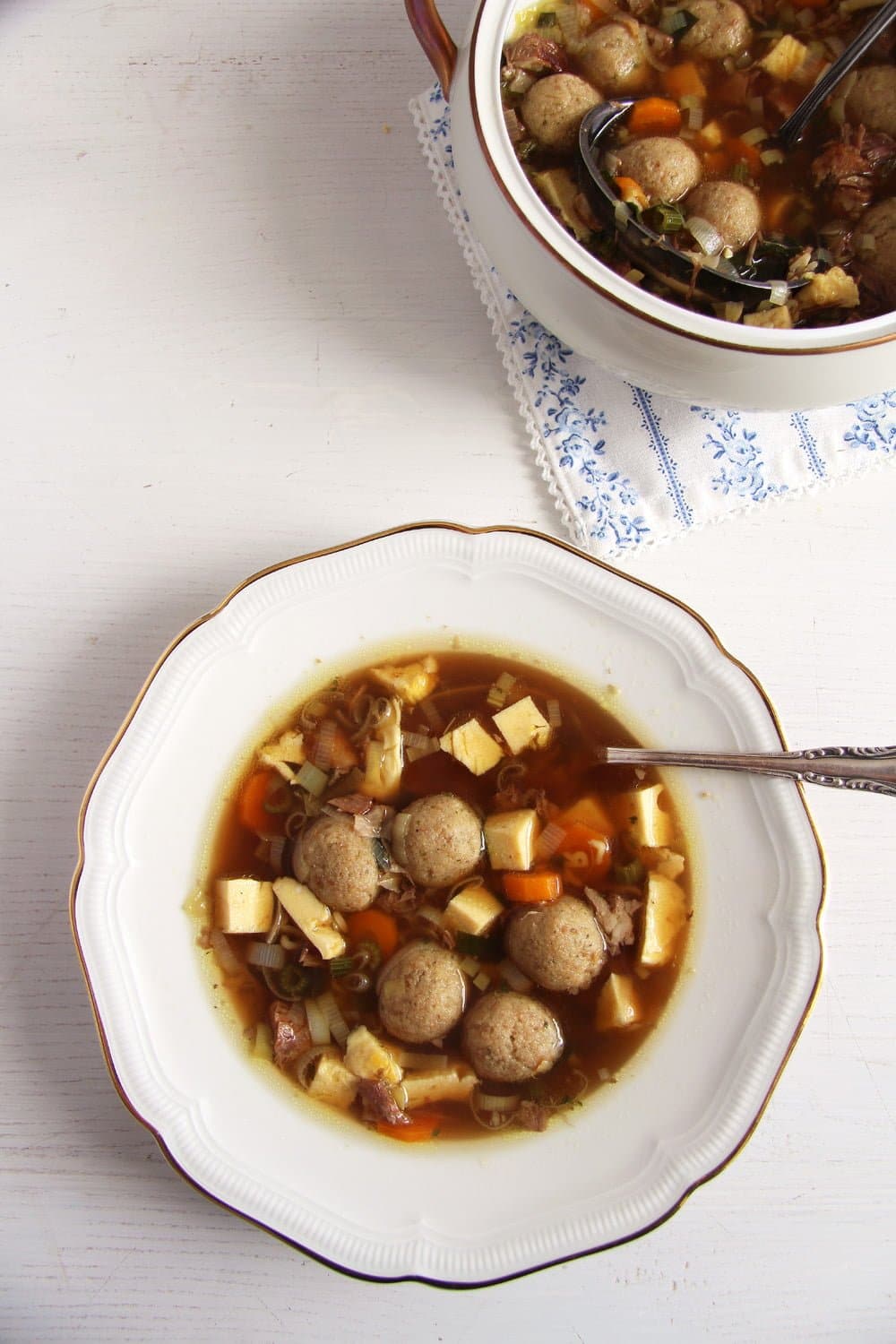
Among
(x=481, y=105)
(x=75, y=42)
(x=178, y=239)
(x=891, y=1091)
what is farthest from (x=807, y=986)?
(x=75, y=42)

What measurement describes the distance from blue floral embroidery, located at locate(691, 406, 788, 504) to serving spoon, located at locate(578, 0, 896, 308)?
1.28 feet

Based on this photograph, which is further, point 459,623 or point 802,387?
point 459,623

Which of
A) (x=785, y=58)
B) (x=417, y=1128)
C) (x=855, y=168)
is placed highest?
(x=785, y=58)

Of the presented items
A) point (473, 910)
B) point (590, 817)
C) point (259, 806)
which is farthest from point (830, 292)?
point (259, 806)

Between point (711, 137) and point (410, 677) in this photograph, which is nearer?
point (711, 137)

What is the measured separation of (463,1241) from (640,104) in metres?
2.24

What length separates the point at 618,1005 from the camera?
6.34ft

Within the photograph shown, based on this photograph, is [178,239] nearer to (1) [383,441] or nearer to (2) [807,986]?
(1) [383,441]

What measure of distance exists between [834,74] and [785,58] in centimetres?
13

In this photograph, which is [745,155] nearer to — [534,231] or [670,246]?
[670,246]

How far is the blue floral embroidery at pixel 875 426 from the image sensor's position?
2178 mm

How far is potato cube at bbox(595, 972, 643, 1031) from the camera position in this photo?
6.34ft

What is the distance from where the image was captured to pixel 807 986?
1866 mm

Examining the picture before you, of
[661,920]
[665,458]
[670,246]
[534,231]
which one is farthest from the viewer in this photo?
[665,458]
